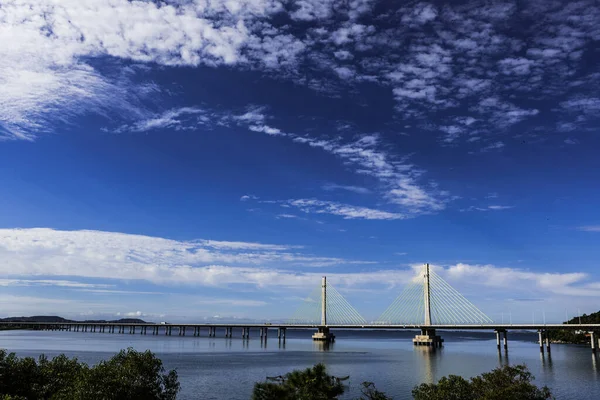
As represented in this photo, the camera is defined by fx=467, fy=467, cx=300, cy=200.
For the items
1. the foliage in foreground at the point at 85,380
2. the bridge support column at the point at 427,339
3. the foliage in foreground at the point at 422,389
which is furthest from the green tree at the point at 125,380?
the bridge support column at the point at 427,339

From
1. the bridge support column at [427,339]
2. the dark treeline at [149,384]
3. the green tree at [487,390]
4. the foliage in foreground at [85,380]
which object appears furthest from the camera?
the bridge support column at [427,339]

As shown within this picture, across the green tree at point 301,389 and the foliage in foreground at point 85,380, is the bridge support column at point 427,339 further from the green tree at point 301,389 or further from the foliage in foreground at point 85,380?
the green tree at point 301,389

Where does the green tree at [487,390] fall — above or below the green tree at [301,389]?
below

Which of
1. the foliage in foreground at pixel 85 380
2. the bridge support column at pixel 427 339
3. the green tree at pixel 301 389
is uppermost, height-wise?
the green tree at pixel 301 389

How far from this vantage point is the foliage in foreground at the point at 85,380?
34.9 metres

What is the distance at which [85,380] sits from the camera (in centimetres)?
3466

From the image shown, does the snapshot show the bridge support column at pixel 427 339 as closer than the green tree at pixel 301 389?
No

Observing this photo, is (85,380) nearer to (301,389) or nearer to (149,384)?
(149,384)

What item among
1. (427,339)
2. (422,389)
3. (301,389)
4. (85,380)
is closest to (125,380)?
(85,380)

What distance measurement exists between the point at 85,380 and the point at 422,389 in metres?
24.9

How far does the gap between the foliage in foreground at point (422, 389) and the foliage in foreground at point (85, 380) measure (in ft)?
39.8

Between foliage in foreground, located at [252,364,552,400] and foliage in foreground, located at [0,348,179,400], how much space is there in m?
12.1

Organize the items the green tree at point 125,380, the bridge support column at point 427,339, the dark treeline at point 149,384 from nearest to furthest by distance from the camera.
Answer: the dark treeline at point 149,384, the green tree at point 125,380, the bridge support column at point 427,339

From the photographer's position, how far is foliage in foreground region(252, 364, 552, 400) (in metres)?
28.5
